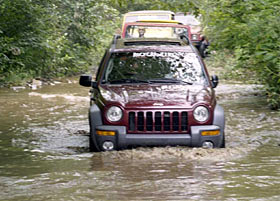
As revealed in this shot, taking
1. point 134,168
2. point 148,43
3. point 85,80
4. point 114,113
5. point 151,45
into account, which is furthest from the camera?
point 148,43

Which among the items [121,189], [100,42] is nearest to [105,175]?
[121,189]

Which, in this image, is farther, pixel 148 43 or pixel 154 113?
pixel 148 43

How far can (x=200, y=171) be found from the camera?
7.05 m

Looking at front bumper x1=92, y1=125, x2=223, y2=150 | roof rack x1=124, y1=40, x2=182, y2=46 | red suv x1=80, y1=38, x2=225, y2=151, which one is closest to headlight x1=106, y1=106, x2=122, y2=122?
red suv x1=80, y1=38, x2=225, y2=151

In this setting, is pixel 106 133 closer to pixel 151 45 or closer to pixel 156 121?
pixel 156 121

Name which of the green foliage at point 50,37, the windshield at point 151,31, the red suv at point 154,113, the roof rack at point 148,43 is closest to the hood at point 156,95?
the red suv at point 154,113

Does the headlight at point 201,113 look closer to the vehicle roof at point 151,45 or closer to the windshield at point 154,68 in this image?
the windshield at point 154,68

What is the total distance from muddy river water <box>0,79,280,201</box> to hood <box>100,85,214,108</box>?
1.97 feet

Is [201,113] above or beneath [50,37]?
beneath

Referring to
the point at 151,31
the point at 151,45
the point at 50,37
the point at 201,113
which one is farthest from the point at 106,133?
the point at 151,31

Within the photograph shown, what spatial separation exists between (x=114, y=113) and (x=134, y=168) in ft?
2.69

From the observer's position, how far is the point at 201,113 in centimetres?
761

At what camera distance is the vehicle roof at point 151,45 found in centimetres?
900

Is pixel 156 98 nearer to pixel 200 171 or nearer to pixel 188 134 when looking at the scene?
pixel 188 134
